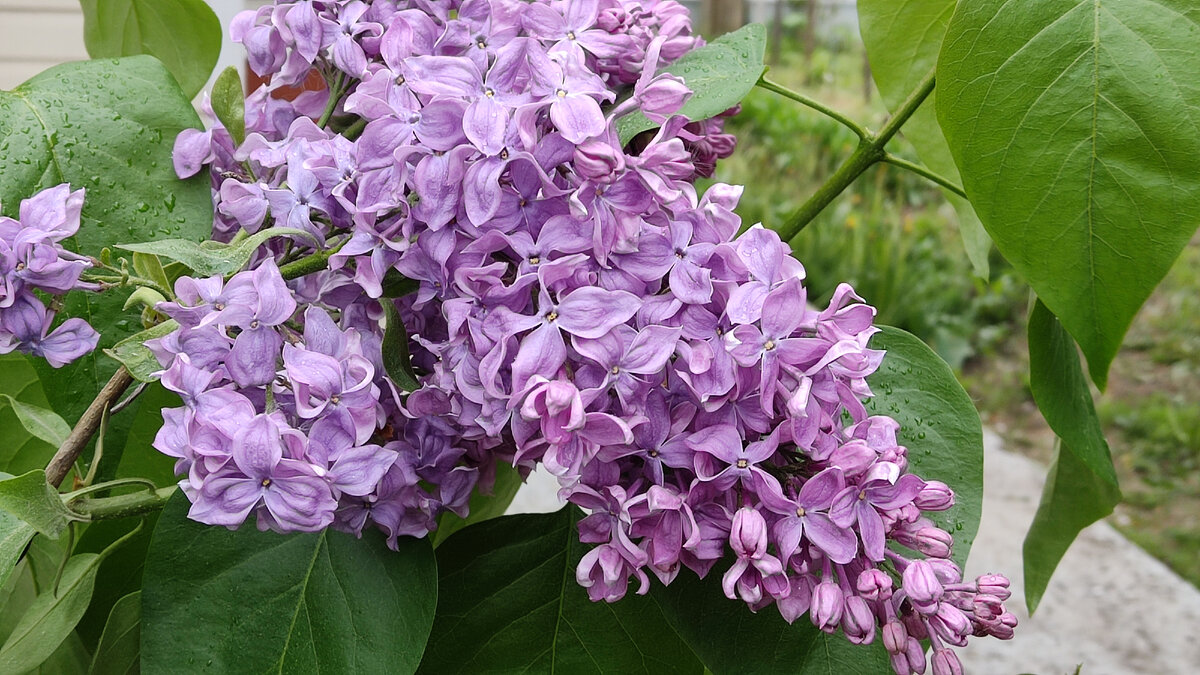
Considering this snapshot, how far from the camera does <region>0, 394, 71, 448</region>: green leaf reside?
0.33 meters

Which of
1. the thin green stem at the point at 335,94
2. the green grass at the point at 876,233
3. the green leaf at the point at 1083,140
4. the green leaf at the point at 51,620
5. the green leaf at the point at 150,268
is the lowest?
the green grass at the point at 876,233

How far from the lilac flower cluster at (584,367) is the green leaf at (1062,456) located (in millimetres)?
118

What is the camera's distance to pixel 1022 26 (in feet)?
1.03

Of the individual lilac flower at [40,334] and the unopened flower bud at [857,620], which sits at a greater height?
the unopened flower bud at [857,620]

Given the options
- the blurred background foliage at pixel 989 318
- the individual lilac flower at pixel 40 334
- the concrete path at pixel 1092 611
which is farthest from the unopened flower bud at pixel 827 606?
the blurred background foliage at pixel 989 318

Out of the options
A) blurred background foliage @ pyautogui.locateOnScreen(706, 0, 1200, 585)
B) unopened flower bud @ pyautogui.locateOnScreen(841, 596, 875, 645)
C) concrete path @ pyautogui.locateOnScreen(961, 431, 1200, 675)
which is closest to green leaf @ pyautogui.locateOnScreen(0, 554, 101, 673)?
unopened flower bud @ pyautogui.locateOnScreen(841, 596, 875, 645)

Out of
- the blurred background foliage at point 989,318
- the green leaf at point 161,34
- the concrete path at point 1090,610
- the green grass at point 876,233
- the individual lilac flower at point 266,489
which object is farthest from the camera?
the green grass at point 876,233

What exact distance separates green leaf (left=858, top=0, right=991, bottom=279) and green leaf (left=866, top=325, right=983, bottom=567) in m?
0.13

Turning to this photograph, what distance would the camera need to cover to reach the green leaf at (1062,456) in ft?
1.31

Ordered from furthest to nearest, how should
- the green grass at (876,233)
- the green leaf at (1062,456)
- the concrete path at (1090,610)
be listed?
the green grass at (876,233), the concrete path at (1090,610), the green leaf at (1062,456)

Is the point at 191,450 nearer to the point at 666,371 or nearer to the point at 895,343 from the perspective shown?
the point at 666,371

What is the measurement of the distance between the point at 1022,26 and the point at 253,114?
25cm

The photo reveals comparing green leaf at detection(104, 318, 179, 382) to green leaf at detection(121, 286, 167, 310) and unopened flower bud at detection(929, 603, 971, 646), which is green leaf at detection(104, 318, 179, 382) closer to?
green leaf at detection(121, 286, 167, 310)

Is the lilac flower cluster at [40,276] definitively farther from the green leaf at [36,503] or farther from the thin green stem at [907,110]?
the thin green stem at [907,110]
